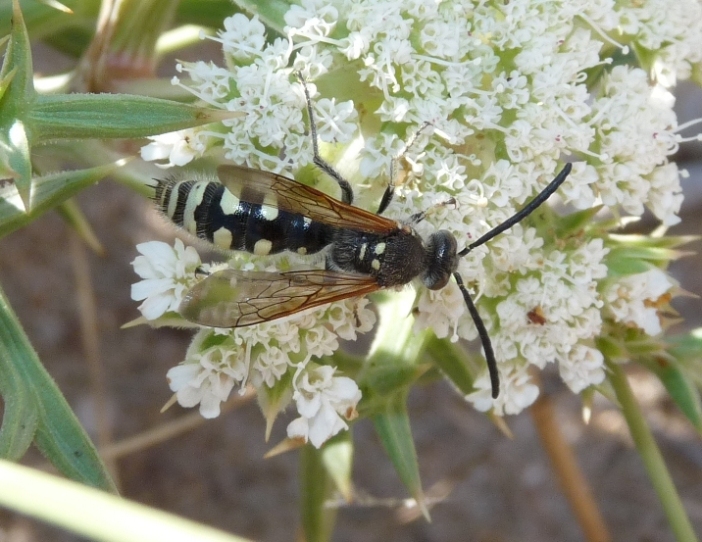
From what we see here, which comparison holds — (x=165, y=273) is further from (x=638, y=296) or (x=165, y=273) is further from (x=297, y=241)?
(x=638, y=296)

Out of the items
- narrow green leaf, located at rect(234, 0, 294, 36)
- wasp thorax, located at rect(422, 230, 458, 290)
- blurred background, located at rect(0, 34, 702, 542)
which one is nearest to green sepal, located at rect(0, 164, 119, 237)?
narrow green leaf, located at rect(234, 0, 294, 36)

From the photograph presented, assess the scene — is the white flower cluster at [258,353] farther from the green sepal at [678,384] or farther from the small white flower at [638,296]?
the green sepal at [678,384]

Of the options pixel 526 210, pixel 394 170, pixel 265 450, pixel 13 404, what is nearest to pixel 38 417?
pixel 13 404

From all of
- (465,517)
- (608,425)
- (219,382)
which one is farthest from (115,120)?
(608,425)

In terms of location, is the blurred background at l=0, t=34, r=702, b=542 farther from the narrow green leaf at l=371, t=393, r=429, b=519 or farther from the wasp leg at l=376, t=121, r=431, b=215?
the wasp leg at l=376, t=121, r=431, b=215

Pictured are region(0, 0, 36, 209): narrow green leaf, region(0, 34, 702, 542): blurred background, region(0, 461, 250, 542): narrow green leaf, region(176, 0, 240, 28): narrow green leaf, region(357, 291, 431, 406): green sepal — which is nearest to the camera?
region(0, 461, 250, 542): narrow green leaf

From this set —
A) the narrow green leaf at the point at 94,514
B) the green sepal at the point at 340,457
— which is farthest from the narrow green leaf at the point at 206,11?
the narrow green leaf at the point at 94,514

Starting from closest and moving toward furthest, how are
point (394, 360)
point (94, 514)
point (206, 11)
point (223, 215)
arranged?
1. point (94, 514)
2. point (223, 215)
3. point (394, 360)
4. point (206, 11)
